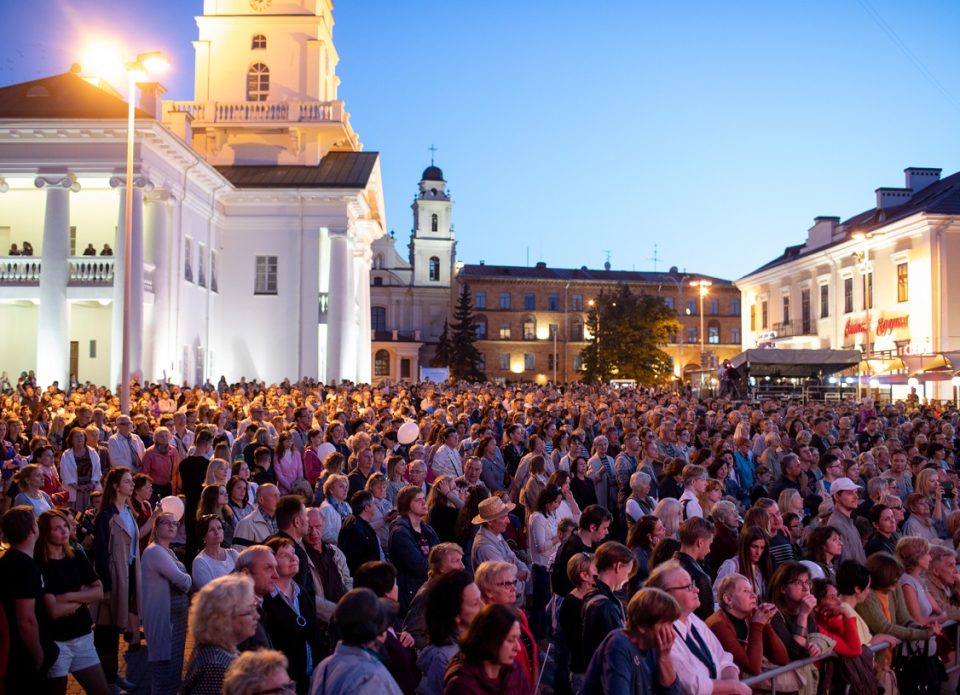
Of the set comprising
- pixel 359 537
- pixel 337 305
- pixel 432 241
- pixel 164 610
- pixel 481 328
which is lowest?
pixel 164 610

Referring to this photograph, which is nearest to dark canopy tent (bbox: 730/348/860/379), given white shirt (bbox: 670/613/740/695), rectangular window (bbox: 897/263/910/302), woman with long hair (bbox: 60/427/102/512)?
rectangular window (bbox: 897/263/910/302)

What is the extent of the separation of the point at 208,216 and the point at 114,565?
110 ft

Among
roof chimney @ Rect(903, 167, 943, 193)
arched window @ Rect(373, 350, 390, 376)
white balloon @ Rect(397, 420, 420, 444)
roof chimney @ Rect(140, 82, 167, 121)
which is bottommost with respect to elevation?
white balloon @ Rect(397, 420, 420, 444)

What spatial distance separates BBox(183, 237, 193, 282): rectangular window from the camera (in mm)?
36469

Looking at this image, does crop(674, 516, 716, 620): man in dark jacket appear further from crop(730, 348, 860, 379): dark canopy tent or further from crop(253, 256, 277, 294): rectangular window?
crop(253, 256, 277, 294): rectangular window

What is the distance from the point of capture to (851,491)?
907 centimetres

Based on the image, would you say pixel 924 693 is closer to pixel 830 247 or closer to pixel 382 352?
pixel 830 247

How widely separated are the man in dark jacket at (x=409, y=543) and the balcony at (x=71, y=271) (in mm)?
Answer: 26427

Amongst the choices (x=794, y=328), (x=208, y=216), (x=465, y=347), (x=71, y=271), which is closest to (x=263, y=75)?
(x=208, y=216)

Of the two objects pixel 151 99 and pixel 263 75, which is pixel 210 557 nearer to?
pixel 151 99

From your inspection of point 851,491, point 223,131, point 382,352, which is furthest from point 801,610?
point 382,352

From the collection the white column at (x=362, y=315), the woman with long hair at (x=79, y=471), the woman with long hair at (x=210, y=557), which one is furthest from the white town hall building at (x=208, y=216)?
the woman with long hair at (x=210, y=557)

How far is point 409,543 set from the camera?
794cm

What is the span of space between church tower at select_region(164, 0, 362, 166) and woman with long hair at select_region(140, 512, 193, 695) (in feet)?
129
